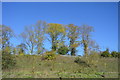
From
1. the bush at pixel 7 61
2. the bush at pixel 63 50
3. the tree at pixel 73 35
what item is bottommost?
the bush at pixel 7 61

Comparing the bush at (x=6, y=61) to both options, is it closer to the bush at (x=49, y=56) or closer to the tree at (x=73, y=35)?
the bush at (x=49, y=56)

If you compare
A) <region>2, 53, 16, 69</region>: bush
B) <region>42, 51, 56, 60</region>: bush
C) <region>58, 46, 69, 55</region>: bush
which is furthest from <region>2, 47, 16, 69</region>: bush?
<region>58, 46, 69, 55</region>: bush

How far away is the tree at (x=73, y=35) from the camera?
20.5 meters

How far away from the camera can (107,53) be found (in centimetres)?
1738

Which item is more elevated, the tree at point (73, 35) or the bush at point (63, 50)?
the tree at point (73, 35)

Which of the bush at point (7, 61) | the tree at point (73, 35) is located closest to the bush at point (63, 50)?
the tree at point (73, 35)

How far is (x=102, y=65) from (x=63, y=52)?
6547mm

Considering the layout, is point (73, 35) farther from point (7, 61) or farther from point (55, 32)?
point (7, 61)

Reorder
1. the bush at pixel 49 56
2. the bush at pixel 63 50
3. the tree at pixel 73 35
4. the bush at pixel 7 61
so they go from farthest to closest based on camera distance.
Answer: the tree at pixel 73 35 → the bush at pixel 63 50 → the bush at pixel 49 56 → the bush at pixel 7 61

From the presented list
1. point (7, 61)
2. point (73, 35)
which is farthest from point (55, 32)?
point (7, 61)

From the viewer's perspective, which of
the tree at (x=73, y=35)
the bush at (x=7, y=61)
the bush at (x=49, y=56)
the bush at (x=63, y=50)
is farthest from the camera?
the tree at (x=73, y=35)

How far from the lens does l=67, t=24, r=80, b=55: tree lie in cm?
2048

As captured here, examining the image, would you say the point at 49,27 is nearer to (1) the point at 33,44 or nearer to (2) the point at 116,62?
(1) the point at 33,44

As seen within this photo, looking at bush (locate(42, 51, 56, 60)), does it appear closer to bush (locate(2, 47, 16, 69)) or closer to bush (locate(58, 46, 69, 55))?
bush (locate(58, 46, 69, 55))
